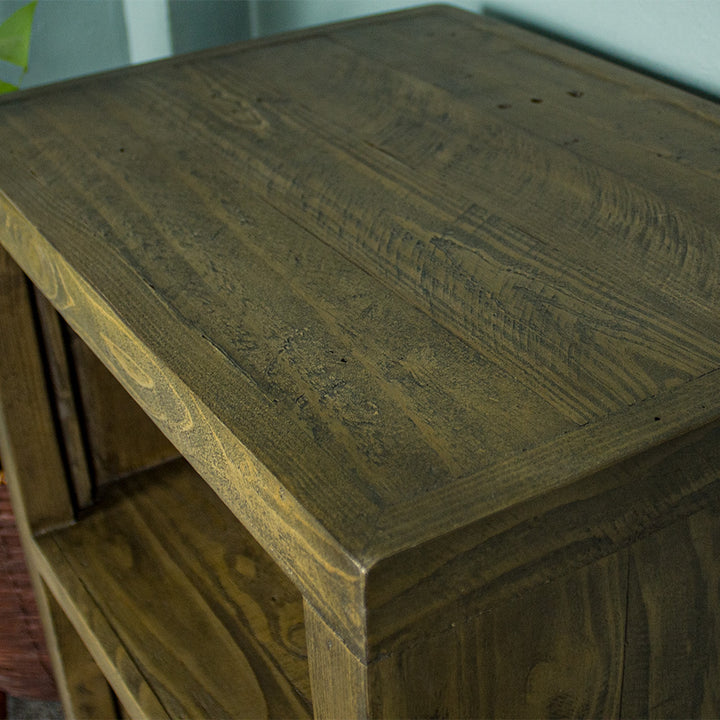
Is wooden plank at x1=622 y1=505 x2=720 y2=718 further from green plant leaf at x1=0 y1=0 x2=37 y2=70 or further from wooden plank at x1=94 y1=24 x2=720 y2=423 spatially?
green plant leaf at x1=0 y1=0 x2=37 y2=70

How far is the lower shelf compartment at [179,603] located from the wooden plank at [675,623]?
0.90 feet

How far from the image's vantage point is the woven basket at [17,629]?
997 millimetres

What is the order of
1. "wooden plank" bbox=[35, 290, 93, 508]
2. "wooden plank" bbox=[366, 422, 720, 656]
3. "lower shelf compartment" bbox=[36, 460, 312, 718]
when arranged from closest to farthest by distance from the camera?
"wooden plank" bbox=[366, 422, 720, 656] < "lower shelf compartment" bbox=[36, 460, 312, 718] < "wooden plank" bbox=[35, 290, 93, 508]

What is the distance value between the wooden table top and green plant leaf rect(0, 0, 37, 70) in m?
0.25

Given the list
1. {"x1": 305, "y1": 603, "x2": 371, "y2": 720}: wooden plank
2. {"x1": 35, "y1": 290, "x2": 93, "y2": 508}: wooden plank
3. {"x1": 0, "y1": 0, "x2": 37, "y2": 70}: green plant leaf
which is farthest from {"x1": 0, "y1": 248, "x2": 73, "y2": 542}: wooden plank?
{"x1": 305, "y1": 603, "x2": 371, "y2": 720}: wooden plank

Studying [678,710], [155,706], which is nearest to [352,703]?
[678,710]

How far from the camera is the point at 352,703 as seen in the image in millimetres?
416

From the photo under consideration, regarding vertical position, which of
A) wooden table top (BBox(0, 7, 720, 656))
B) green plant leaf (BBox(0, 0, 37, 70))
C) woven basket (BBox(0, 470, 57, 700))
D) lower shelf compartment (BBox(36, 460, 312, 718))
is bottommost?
woven basket (BBox(0, 470, 57, 700))

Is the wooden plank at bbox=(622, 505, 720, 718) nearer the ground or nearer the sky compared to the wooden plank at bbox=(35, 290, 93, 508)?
nearer the sky

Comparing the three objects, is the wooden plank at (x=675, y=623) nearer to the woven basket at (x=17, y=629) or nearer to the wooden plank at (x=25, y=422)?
the wooden plank at (x=25, y=422)

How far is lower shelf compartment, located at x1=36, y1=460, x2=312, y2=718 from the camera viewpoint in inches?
28.0

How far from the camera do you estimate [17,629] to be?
1063mm

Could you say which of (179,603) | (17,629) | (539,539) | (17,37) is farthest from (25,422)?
(539,539)

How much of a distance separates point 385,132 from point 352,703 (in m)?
0.45
